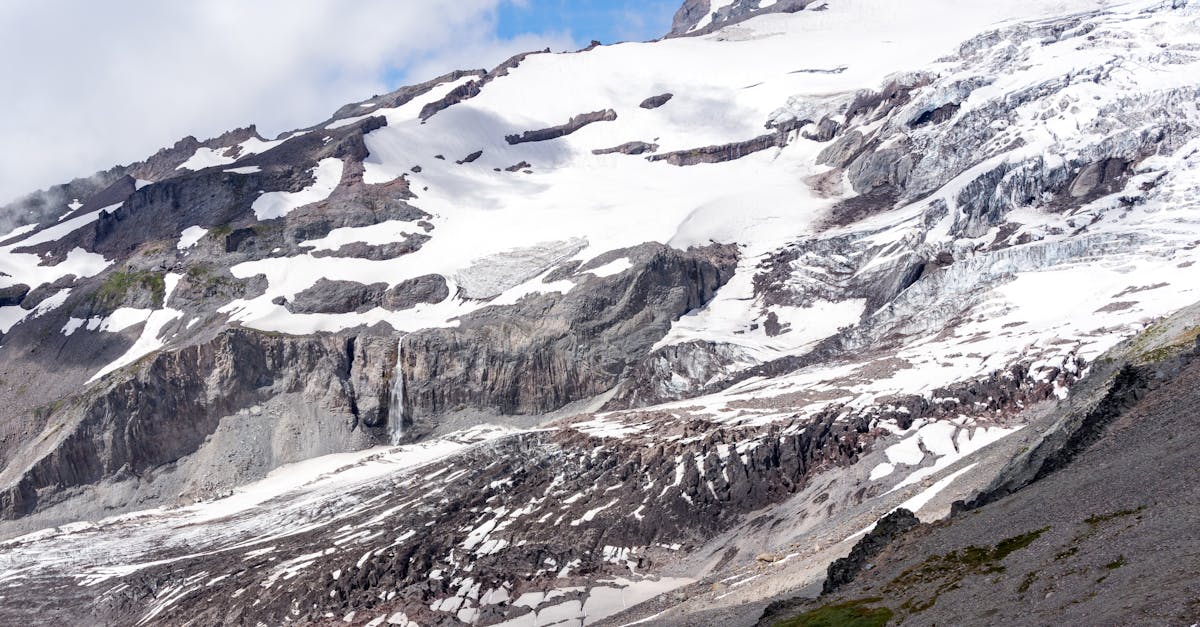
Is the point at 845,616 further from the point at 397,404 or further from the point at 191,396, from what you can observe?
the point at 191,396

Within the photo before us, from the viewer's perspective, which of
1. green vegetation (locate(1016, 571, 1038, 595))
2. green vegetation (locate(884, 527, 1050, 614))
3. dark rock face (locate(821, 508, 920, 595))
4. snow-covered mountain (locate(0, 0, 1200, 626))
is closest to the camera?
green vegetation (locate(1016, 571, 1038, 595))

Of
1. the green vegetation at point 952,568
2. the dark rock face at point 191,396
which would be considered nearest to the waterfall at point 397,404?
the dark rock face at point 191,396

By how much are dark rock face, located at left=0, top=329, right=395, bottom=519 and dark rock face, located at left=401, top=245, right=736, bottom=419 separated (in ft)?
26.6

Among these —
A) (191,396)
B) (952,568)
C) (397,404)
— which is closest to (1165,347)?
(952,568)

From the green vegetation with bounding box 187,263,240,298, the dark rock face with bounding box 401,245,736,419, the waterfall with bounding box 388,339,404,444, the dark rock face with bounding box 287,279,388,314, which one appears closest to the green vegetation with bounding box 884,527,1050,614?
the dark rock face with bounding box 401,245,736,419

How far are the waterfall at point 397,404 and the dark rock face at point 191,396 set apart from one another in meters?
1.10

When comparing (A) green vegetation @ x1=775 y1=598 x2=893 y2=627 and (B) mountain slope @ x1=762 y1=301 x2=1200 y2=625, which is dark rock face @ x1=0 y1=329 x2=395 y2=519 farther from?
(B) mountain slope @ x1=762 y1=301 x2=1200 y2=625

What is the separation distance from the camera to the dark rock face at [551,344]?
6422 inches

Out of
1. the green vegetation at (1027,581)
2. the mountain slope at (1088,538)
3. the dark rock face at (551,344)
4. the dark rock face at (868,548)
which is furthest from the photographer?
the dark rock face at (551,344)

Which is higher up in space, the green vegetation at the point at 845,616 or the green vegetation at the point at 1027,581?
the green vegetation at the point at 1027,581

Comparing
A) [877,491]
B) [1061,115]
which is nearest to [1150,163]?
[1061,115]

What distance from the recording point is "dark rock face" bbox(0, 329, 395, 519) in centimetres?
16038

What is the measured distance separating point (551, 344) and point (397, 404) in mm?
24893

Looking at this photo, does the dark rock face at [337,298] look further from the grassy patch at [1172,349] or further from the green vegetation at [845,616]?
the green vegetation at [845,616]
